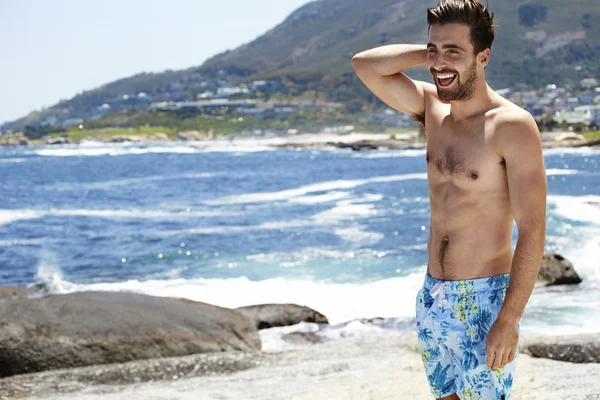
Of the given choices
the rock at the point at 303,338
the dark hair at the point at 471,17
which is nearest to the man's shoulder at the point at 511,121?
the dark hair at the point at 471,17

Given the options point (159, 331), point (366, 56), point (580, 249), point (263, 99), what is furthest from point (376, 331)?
point (263, 99)

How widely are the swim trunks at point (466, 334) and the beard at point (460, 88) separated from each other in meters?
0.68

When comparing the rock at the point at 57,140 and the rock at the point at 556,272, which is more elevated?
the rock at the point at 57,140

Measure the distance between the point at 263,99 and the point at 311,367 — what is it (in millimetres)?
186064

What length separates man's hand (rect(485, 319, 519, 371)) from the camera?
285 centimetres

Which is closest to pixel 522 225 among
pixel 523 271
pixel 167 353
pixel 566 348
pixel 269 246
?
pixel 523 271

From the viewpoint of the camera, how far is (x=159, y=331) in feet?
26.5

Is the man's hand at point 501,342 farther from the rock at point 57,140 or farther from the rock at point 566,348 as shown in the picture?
the rock at point 57,140

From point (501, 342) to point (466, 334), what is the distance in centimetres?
17

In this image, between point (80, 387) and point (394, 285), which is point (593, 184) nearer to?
point (394, 285)

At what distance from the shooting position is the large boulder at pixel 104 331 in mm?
7477

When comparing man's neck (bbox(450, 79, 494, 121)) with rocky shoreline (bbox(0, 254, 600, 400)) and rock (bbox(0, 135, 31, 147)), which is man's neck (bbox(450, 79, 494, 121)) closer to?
rocky shoreline (bbox(0, 254, 600, 400))

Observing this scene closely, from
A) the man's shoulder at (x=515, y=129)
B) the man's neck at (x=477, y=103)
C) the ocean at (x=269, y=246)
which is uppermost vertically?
the man's neck at (x=477, y=103)

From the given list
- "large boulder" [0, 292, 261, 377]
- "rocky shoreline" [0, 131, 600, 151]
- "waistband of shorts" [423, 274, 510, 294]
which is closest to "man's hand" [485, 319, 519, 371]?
"waistband of shorts" [423, 274, 510, 294]
